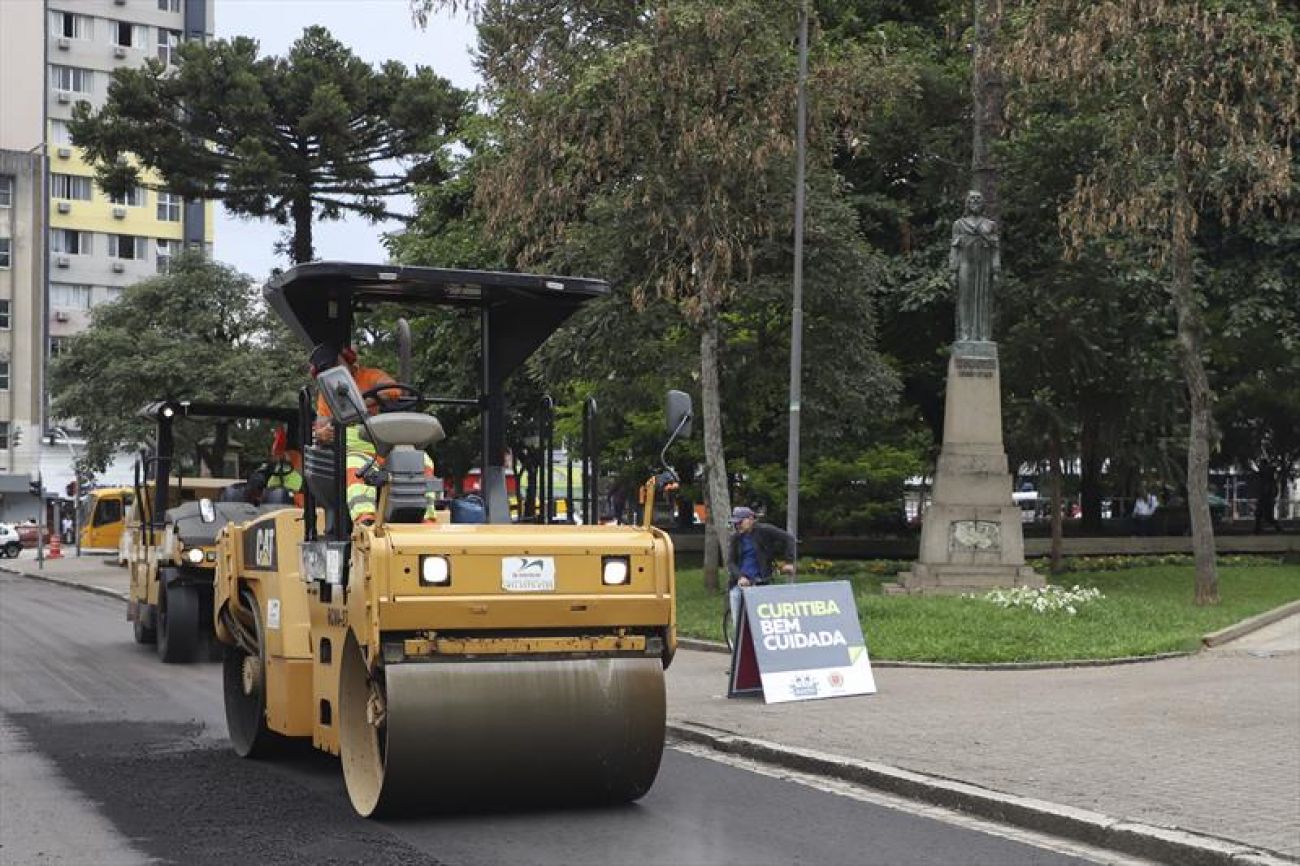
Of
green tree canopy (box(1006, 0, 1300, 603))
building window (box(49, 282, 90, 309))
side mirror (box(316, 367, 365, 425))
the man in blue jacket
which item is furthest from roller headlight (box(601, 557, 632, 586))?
building window (box(49, 282, 90, 309))

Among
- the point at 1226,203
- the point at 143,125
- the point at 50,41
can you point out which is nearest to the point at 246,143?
the point at 143,125

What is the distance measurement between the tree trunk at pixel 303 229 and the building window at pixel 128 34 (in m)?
52.4

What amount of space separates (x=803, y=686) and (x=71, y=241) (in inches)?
3019

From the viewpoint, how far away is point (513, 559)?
8.53 metres

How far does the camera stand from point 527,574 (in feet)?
28.1

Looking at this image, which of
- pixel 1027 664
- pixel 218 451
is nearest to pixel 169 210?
pixel 218 451

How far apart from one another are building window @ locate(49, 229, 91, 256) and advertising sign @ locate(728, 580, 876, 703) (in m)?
75.6

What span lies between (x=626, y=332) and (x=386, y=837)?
17639mm

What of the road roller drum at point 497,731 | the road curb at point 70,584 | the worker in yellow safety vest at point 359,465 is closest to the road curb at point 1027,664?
the road roller drum at point 497,731

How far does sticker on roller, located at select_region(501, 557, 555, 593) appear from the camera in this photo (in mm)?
8508

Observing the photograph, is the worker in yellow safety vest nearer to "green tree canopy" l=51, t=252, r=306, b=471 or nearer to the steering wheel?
the steering wheel

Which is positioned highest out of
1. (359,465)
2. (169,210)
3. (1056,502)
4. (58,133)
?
(58,133)

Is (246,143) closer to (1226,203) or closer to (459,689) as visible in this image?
(1226,203)

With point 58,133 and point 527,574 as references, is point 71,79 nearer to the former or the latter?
point 58,133
